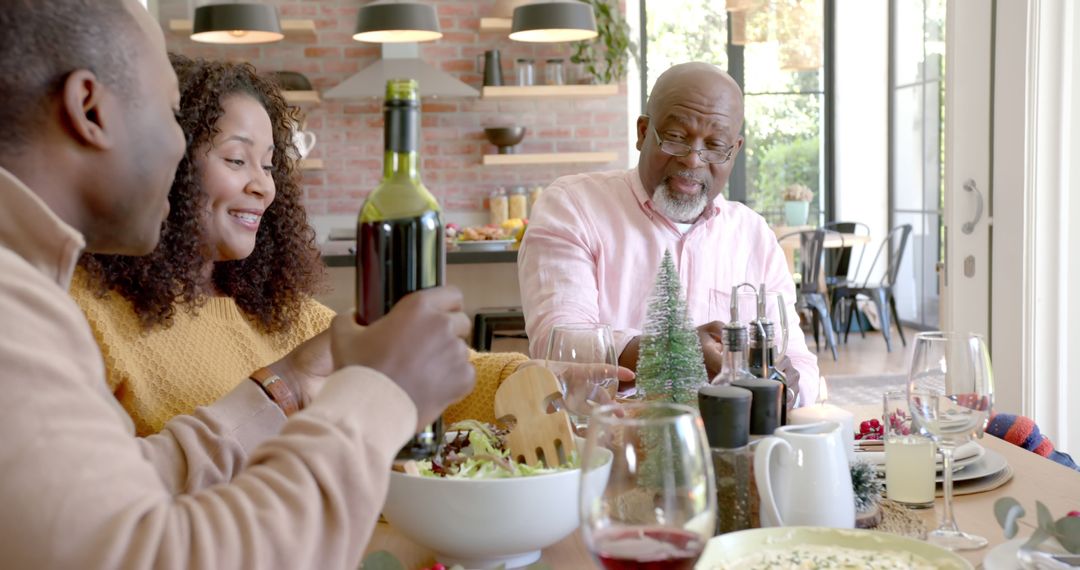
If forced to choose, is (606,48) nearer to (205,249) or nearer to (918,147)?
(918,147)

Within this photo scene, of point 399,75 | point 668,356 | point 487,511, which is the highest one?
point 399,75

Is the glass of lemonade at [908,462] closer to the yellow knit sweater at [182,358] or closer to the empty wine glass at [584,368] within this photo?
the empty wine glass at [584,368]

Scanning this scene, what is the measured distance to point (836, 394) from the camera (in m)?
5.55

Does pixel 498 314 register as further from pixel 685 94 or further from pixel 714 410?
pixel 714 410

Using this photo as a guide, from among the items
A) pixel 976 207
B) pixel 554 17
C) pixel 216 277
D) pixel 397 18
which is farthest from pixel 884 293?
pixel 216 277

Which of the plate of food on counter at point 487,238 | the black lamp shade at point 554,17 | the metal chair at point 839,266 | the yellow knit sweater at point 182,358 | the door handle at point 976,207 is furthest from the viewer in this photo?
the metal chair at point 839,266

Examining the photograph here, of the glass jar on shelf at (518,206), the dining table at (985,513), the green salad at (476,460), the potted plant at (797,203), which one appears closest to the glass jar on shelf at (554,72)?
the glass jar on shelf at (518,206)

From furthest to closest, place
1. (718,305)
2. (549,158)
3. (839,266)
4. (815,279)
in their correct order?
(839,266) < (549,158) < (815,279) < (718,305)

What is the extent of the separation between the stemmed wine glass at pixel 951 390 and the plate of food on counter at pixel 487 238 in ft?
13.0

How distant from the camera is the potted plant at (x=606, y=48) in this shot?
703 cm

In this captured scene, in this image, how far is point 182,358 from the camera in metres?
1.66

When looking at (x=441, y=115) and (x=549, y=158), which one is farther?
(x=441, y=115)

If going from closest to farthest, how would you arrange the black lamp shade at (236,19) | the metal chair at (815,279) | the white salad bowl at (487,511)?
the white salad bowl at (487,511), the black lamp shade at (236,19), the metal chair at (815,279)

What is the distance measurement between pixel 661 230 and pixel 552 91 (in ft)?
15.1
